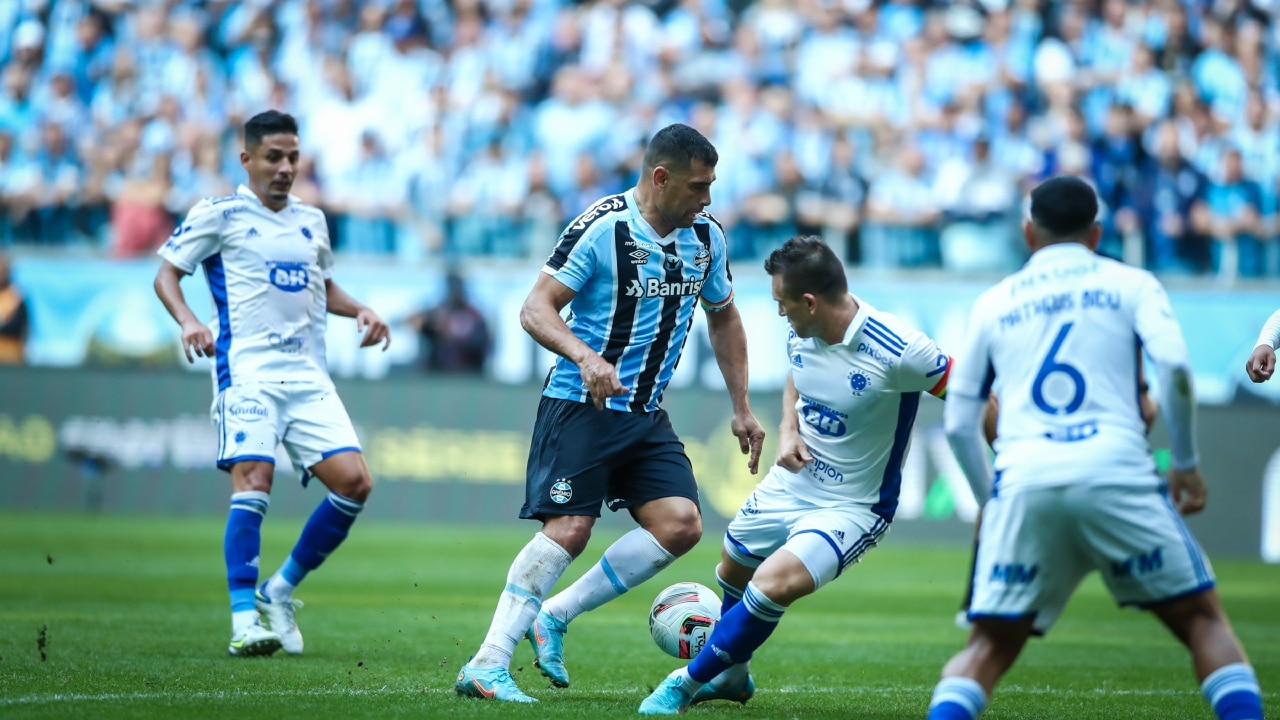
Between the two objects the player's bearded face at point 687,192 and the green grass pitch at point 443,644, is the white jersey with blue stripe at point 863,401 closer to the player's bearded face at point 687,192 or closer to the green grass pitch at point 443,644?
the player's bearded face at point 687,192

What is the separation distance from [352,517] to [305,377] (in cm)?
81

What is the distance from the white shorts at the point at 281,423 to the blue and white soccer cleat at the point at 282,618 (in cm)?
73

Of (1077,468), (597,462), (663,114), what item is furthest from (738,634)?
(663,114)

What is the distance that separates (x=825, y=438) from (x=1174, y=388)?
214 cm

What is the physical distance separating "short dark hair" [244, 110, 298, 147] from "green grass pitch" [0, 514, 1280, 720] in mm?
2691

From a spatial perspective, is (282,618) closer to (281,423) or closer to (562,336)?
(281,423)

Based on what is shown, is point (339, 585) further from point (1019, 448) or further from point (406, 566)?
point (1019, 448)

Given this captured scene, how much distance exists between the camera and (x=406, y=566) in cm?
1381

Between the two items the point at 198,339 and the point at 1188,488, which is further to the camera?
the point at 198,339

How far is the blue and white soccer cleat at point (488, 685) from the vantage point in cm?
616

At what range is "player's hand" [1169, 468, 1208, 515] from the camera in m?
4.57

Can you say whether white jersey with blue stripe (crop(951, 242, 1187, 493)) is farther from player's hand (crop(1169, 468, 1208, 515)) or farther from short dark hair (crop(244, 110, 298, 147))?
short dark hair (crop(244, 110, 298, 147))

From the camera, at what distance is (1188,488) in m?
4.58

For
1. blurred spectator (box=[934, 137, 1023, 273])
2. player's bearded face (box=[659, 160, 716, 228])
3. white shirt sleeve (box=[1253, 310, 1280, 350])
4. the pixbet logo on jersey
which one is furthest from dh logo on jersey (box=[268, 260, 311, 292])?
blurred spectator (box=[934, 137, 1023, 273])
